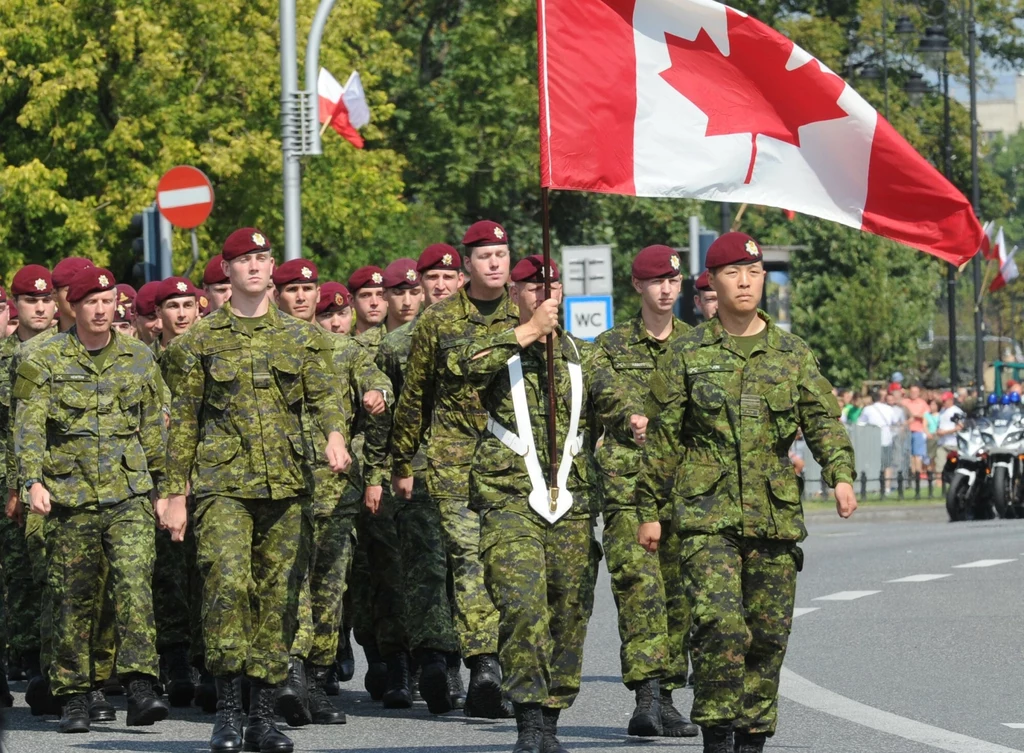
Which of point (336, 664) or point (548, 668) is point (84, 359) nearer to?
point (336, 664)

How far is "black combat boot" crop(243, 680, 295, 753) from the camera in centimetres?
954

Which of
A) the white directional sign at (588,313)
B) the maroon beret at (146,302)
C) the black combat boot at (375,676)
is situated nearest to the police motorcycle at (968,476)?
the white directional sign at (588,313)

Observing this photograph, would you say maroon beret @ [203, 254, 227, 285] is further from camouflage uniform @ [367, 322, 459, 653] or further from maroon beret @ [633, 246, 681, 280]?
maroon beret @ [633, 246, 681, 280]

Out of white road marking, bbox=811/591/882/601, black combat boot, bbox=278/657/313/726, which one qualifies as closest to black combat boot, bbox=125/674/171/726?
black combat boot, bbox=278/657/313/726

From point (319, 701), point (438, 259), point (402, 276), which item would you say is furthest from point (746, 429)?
point (402, 276)

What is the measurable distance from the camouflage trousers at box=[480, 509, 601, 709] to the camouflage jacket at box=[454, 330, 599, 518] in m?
0.08

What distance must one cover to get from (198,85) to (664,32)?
88.2 feet

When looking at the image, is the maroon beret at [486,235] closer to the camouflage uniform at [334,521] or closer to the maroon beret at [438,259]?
the camouflage uniform at [334,521]

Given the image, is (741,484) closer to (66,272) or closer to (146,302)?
(66,272)

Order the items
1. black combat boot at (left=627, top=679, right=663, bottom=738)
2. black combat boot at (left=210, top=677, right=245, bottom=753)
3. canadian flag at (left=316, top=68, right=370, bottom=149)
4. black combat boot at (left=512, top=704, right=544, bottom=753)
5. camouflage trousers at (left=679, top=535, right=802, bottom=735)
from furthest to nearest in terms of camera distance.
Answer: canadian flag at (left=316, top=68, right=370, bottom=149)
black combat boot at (left=627, top=679, right=663, bottom=738)
black combat boot at (left=210, top=677, right=245, bottom=753)
black combat boot at (left=512, top=704, right=544, bottom=753)
camouflage trousers at (left=679, top=535, right=802, bottom=735)

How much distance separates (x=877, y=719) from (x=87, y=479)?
145 inches

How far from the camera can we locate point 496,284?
10.3 meters

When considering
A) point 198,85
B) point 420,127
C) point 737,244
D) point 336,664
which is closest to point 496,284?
point 737,244

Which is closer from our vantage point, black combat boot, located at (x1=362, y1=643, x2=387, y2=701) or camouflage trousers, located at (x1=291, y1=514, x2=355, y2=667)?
camouflage trousers, located at (x1=291, y1=514, x2=355, y2=667)
